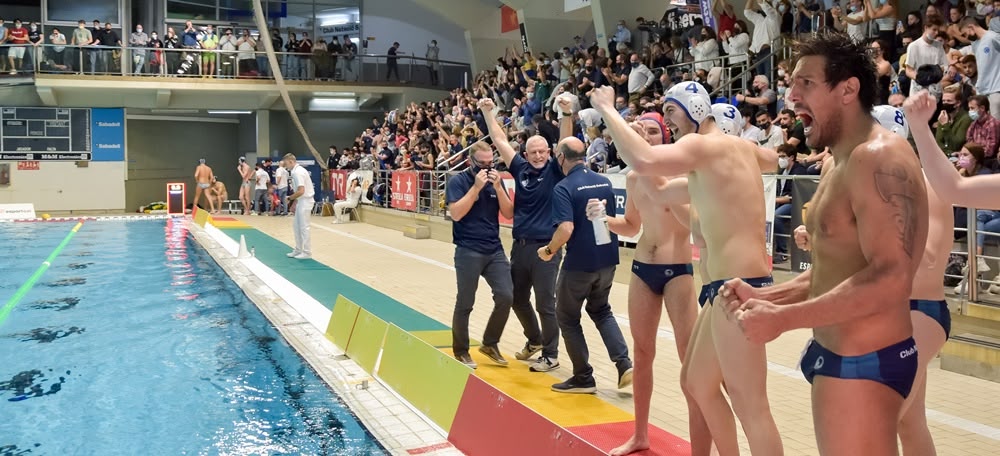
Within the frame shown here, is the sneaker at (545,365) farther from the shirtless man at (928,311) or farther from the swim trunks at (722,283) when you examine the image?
the shirtless man at (928,311)

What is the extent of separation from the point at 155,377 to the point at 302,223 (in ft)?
25.5

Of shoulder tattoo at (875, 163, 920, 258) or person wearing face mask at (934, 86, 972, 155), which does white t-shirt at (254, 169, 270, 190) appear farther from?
shoulder tattoo at (875, 163, 920, 258)

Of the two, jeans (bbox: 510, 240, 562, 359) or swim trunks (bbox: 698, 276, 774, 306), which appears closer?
swim trunks (bbox: 698, 276, 774, 306)

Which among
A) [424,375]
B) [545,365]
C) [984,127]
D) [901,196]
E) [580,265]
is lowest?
[545,365]

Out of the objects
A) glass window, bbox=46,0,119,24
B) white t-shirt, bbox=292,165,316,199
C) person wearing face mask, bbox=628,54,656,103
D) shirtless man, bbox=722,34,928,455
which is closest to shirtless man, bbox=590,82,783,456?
shirtless man, bbox=722,34,928,455

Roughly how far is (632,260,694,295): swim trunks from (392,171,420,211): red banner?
618 inches

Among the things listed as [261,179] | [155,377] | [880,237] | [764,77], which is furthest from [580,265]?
[261,179]

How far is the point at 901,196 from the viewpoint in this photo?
2223 mm

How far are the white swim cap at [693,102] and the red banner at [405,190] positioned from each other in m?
16.4


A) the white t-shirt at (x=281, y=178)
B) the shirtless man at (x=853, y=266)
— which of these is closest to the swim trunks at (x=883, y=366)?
the shirtless man at (x=853, y=266)

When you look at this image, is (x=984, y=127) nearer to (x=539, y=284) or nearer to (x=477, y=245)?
(x=539, y=284)

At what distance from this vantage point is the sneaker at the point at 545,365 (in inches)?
261

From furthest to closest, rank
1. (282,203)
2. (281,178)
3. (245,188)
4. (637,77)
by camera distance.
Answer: (245,188) → (282,203) → (281,178) → (637,77)

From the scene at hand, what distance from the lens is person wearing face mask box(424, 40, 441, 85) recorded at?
101 ft
